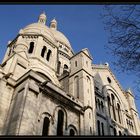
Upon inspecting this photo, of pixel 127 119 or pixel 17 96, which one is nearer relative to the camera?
pixel 17 96

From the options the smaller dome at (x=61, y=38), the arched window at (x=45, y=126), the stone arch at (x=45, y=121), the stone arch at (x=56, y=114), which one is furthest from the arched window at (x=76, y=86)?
the smaller dome at (x=61, y=38)

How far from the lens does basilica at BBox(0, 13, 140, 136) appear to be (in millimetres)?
15618

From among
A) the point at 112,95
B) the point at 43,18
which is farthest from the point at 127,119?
the point at 43,18

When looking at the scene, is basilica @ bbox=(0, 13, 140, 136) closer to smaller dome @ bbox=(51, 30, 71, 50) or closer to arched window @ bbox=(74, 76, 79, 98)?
arched window @ bbox=(74, 76, 79, 98)

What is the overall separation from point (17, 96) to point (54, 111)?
10.1 feet

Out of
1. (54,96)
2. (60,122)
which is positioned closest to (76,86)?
(54,96)

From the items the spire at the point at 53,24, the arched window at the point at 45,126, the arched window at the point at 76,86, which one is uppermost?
the spire at the point at 53,24

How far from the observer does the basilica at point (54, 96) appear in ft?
51.2

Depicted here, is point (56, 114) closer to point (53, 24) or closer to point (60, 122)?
point (60, 122)

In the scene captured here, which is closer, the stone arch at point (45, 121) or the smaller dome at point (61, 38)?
the stone arch at point (45, 121)

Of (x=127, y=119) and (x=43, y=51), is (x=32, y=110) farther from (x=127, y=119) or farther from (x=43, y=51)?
(x=127, y=119)

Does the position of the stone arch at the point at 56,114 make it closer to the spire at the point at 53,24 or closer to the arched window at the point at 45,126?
the arched window at the point at 45,126

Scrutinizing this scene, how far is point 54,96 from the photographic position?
18.3 meters

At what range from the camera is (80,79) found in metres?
23.5
